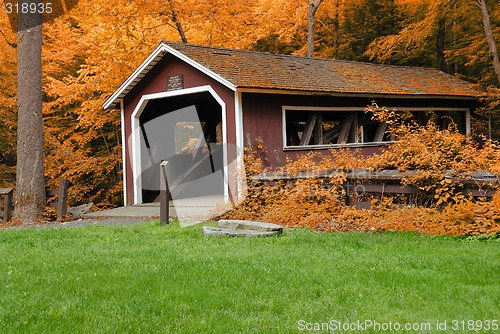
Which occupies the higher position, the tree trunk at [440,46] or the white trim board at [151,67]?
the tree trunk at [440,46]

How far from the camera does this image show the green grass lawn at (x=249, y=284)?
4.09m

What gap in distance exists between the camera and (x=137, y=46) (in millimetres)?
20922

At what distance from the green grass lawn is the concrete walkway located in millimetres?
3999

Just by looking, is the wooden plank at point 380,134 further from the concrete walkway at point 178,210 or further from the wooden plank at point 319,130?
the concrete walkway at point 178,210

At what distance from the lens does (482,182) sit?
25.3 feet

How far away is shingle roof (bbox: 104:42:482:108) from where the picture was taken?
1314 centimetres

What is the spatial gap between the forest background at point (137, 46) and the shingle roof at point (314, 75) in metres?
2.35

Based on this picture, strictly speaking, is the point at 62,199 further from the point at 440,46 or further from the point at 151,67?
the point at 440,46

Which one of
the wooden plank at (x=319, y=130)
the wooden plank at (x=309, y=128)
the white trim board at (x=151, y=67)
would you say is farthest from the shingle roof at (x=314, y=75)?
the wooden plank at (x=319, y=130)

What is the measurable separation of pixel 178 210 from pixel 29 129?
462cm

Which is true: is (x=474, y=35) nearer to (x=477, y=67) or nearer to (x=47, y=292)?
(x=477, y=67)

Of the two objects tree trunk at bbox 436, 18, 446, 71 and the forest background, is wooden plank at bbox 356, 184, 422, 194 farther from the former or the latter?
tree trunk at bbox 436, 18, 446, 71

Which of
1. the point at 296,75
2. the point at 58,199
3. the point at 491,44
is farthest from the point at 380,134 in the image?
the point at 58,199

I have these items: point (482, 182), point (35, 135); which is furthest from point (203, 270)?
point (35, 135)
